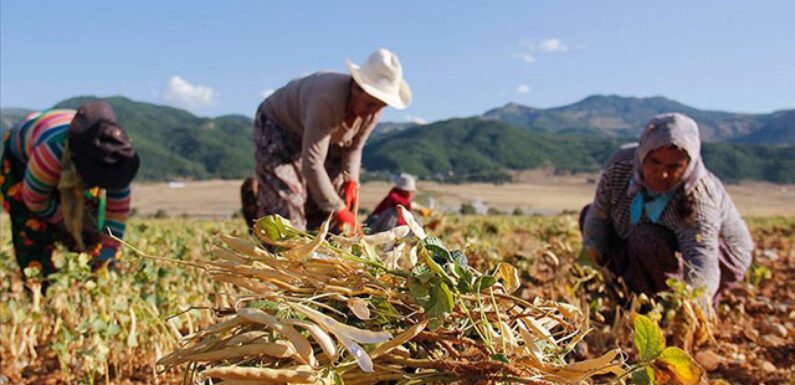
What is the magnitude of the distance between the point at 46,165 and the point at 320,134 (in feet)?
3.75

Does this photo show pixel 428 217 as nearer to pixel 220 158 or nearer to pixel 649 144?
pixel 649 144

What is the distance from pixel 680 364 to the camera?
3.40 ft

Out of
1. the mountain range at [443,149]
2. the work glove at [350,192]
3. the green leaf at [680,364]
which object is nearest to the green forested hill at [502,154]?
the mountain range at [443,149]

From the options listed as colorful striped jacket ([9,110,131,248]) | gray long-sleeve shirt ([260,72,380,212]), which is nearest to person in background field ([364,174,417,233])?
gray long-sleeve shirt ([260,72,380,212])

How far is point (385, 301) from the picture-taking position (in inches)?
39.1

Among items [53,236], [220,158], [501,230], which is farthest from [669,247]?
[220,158]

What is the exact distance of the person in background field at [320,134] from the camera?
286cm

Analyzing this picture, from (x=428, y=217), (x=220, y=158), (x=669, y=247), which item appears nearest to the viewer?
(x=669, y=247)

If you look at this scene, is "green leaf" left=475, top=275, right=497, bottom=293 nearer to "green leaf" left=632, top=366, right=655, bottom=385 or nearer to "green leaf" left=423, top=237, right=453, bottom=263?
"green leaf" left=423, top=237, right=453, bottom=263

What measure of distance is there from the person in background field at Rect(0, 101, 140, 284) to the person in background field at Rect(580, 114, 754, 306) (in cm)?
199

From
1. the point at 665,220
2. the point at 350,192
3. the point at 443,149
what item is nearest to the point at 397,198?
the point at 350,192

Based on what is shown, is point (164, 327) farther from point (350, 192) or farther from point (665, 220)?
point (665, 220)

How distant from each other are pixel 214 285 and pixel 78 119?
891mm

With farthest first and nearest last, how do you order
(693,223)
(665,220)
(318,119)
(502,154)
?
(502,154)
(318,119)
(665,220)
(693,223)
